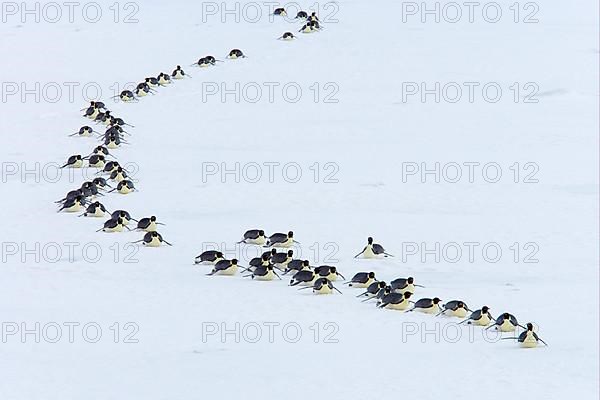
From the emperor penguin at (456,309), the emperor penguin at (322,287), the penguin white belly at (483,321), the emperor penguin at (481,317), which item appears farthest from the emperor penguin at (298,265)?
the penguin white belly at (483,321)

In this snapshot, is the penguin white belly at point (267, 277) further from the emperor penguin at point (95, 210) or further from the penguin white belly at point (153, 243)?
the emperor penguin at point (95, 210)

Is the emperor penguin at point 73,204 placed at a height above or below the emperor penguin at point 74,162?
below

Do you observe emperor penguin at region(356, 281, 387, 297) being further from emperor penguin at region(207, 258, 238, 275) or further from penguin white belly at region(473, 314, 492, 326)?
emperor penguin at region(207, 258, 238, 275)

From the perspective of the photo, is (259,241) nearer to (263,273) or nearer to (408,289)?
(263,273)

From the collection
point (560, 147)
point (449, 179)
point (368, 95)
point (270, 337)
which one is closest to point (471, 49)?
point (368, 95)

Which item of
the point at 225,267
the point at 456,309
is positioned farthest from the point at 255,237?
the point at 456,309

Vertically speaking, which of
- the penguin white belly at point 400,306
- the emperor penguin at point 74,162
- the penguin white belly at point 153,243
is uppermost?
the emperor penguin at point 74,162
